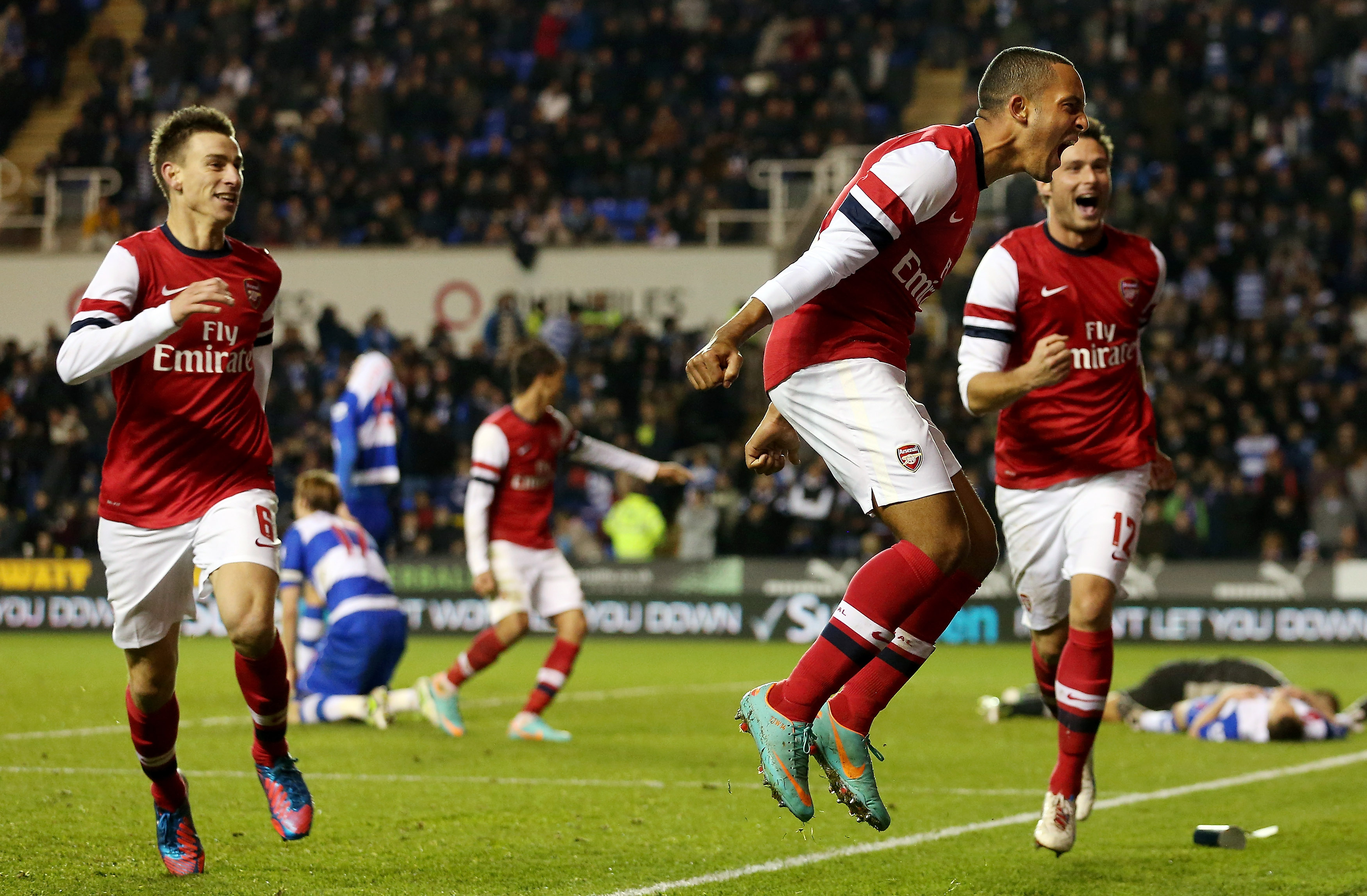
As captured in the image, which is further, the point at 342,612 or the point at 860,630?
the point at 342,612

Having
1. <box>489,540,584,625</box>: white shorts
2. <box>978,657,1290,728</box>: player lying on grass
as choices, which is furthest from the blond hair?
<box>978,657,1290,728</box>: player lying on grass

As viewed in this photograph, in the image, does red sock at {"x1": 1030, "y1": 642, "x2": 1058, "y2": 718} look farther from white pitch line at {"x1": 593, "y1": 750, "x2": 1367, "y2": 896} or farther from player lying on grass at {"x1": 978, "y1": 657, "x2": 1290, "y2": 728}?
player lying on grass at {"x1": 978, "y1": 657, "x2": 1290, "y2": 728}

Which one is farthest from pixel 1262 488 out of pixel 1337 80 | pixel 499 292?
pixel 499 292

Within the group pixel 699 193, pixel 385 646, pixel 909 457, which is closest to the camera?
pixel 909 457

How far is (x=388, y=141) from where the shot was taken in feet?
92.1

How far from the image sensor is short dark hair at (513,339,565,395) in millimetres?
10820

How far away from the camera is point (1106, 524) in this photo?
686 centimetres

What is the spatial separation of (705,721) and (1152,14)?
1828 cm

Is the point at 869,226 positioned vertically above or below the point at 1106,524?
above

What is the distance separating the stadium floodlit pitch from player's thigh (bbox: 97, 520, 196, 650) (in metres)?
0.84

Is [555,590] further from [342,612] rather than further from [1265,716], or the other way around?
[1265,716]

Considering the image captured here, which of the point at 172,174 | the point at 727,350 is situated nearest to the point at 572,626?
the point at 172,174

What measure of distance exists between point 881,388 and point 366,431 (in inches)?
279

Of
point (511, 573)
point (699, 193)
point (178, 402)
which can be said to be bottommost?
point (511, 573)
